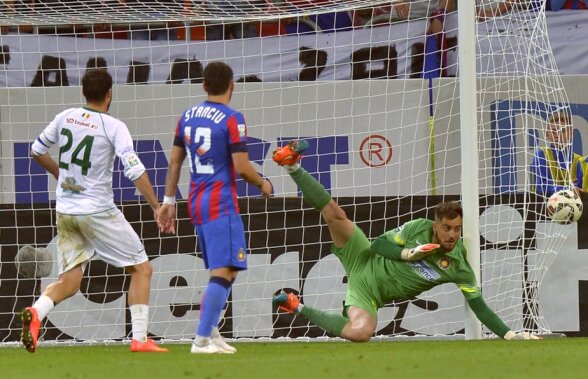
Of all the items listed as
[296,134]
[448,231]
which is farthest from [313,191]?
[296,134]

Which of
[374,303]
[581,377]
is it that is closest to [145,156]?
[374,303]

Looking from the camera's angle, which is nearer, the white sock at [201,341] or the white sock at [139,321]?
the white sock at [201,341]

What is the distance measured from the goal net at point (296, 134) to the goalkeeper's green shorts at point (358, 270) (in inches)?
37.9

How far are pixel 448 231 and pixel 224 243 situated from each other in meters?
2.15

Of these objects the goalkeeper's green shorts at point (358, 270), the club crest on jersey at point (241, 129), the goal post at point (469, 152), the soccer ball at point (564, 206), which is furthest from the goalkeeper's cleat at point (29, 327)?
the soccer ball at point (564, 206)

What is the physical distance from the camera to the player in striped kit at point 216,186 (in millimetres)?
7012

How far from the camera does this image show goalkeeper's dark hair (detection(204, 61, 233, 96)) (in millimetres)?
7164

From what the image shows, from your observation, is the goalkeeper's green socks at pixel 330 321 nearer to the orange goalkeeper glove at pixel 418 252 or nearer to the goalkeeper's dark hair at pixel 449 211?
the orange goalkeeper glove at pixel 418 252

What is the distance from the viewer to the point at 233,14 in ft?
38.7

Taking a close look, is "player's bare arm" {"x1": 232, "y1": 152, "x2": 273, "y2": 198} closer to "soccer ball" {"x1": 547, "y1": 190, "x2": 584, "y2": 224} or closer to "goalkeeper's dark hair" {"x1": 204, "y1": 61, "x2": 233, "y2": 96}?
"goalkeeper's dark hair" {"x1": 204, "y1": 61, "x2": 233, "y2": 96}

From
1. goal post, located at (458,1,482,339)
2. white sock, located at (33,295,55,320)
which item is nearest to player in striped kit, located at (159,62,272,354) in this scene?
white sock, located at (33,295,55,320)

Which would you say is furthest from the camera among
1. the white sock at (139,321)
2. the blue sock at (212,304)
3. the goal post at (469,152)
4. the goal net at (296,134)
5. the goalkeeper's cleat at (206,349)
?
the goal net at (296,134)

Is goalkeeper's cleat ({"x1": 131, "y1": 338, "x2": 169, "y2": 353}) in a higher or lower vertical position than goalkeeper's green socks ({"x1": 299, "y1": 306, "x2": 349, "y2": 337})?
higher

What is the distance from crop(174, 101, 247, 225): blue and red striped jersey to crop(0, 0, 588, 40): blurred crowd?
13.7 ft
